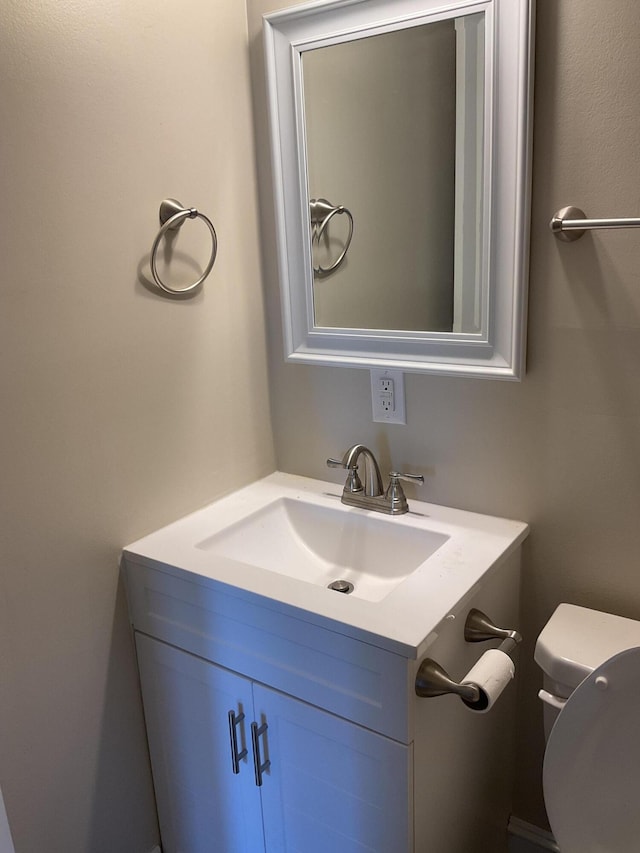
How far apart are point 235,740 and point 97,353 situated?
2.61 feet

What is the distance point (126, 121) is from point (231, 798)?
136 cm

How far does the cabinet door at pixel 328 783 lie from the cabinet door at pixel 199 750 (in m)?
0.05

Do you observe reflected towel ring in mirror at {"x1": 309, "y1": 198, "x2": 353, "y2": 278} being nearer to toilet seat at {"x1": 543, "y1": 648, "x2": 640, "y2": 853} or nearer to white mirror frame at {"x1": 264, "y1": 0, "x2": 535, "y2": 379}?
white mirror frame at {"x1": 264, "y1": 0, "x2": 535, "y2": 379}

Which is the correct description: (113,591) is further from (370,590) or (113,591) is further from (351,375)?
(351,375)

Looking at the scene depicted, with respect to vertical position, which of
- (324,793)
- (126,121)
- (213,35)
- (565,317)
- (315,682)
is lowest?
(324,793)

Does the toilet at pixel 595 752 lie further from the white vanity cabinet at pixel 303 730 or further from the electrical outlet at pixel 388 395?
the electrical outlet at pixel 388 395

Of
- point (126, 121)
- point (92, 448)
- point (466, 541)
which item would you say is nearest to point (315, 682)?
point (466, 541)

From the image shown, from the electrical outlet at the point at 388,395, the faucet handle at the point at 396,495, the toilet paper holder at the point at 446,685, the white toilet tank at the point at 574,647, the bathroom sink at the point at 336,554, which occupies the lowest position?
the white toilet tank at the point at 574,647

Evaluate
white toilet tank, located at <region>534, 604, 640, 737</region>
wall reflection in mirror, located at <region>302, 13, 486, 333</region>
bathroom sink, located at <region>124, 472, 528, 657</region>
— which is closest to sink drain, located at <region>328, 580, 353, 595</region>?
bathroom sink, located at <region>124, 472, 528, 657</region>

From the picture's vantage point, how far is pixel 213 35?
4.70 feet

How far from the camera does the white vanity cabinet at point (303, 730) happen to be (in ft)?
3.71

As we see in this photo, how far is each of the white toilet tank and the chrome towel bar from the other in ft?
2.31

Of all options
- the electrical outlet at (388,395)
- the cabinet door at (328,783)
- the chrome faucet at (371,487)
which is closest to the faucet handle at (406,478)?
the chrome faucet at (371,487)

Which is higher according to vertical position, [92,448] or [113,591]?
[92,448]
